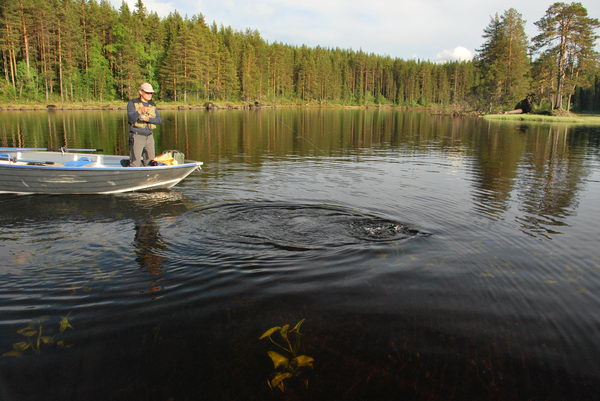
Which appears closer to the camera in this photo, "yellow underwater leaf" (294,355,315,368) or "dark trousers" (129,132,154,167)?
"yellow underwater leaf" (294,355,315,368)

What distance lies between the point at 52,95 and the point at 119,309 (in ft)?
244

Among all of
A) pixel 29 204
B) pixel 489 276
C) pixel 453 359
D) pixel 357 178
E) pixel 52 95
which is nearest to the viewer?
pixel 453 359

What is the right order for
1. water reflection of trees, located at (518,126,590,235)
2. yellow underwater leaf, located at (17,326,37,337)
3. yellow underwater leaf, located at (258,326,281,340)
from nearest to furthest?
1. yellow underwater leaf, located at (17,326,37,337)
2. yellow underwater leaf, located at (258,326,281,340)
3. water reflection of trees, located at (518,126,590,235)

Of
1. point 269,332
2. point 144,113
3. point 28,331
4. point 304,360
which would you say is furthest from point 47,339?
point 144,113

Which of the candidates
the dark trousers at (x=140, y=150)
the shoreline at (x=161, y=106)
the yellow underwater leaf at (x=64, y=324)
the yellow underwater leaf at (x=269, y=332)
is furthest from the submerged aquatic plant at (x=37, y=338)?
the shoreline at (x=161, y=106)

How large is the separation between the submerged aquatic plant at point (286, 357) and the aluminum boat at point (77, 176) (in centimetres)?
779

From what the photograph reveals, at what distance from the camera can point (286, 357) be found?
4258 millimetres

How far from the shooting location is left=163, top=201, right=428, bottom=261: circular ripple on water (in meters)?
7.22

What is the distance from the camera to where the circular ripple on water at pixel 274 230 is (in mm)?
7223

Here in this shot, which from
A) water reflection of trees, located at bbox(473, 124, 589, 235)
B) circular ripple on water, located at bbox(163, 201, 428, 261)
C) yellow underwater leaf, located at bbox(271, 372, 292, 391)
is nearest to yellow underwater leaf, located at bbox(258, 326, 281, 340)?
yellow underwater leaf, located at bbox(271, 372, 292, 391)

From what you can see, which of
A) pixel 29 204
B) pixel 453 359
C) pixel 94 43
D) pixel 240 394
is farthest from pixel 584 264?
pixel 94 43

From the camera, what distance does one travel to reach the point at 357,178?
14570 millimetres

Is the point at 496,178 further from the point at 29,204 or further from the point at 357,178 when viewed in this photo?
the point at 29,204

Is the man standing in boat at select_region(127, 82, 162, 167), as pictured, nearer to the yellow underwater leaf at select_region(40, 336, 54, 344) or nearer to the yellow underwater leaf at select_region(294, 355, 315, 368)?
Result: the yellow underwater leaf at select_region(40, 336, 54, 344)
